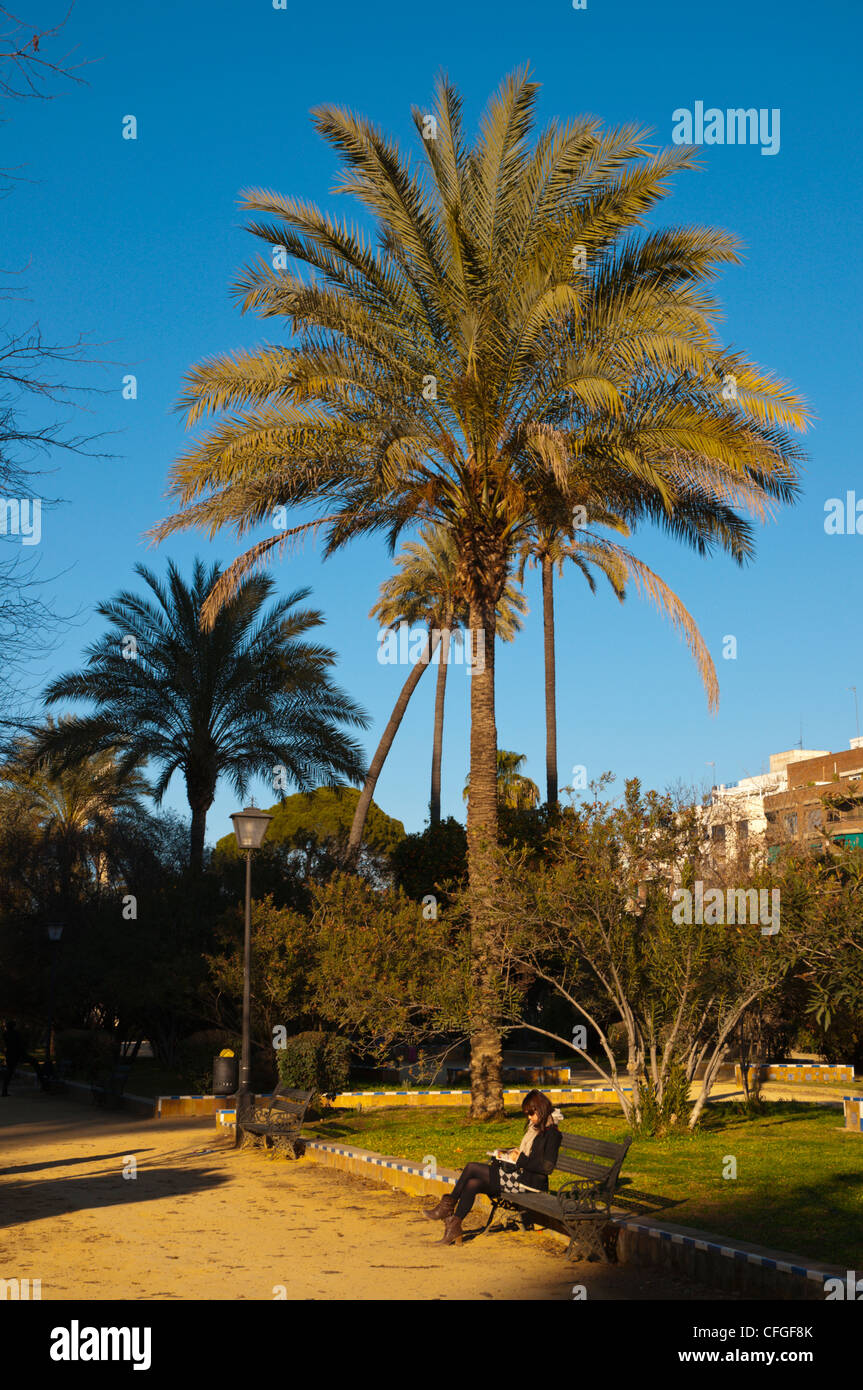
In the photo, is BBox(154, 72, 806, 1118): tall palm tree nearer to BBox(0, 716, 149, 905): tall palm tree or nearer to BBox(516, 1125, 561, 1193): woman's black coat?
BBox(516, 1125, 561, 1193): woman's black coat

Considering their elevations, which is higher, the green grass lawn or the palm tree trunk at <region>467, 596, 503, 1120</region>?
the palm tree trunk at <region>467, 596, 503, 1120</region>

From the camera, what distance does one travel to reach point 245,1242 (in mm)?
8305

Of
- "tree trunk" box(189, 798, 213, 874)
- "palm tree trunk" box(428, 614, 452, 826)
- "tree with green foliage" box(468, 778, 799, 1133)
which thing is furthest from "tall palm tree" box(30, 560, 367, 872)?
"tree with green foliage" box(468, 778, 799, 1133)

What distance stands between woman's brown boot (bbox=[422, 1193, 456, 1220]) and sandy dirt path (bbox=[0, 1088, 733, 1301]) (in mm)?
152

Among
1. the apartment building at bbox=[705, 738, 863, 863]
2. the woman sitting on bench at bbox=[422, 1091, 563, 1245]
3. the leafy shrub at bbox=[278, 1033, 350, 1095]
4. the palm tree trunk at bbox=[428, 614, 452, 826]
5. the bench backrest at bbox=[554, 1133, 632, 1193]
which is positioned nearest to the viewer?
the bench backrest at bbox=[554, 1133, 632, 1193]

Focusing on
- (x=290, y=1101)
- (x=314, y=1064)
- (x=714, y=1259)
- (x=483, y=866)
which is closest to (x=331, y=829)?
(x=314, y=1064)

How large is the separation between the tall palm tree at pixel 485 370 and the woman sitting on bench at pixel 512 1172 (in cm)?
447

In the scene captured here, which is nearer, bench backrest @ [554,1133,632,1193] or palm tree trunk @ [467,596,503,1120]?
bench backrest @ [554,1133,632,1193]

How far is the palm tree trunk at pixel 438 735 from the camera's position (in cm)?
3394

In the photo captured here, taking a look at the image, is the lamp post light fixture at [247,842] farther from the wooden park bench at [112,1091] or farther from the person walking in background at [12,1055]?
the person walking in background at [12,1055]

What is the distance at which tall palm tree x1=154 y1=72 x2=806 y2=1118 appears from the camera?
13.8m

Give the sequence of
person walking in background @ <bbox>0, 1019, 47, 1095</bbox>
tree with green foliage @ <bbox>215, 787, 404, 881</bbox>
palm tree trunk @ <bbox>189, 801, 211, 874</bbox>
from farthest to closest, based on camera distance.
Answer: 1. tree with green foliage @ <bbox>215, 787, 404, 881</bbox>
2. palm tree trunk @ <bbox>189, 801, 211, 874</bbox>
3. person walking in background @ <bbox>0, 1019, 47, 1095</bbox>

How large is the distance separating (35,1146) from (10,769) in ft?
15.4

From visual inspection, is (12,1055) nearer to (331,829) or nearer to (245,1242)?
(245,1242)
